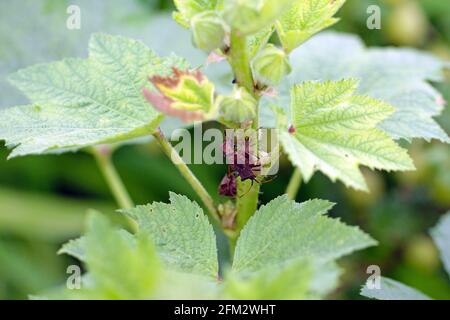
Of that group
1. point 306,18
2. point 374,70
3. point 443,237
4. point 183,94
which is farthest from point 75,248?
point 374,70

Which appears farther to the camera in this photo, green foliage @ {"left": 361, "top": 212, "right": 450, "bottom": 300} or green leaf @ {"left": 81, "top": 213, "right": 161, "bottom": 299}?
green foliage @ {"left": 361, "top": 212, "right": 450, "bottom": 300}

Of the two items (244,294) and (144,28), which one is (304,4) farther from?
(144,28)

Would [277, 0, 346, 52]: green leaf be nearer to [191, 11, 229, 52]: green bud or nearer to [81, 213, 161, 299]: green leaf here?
[191, 11, 229, 52]: green bud

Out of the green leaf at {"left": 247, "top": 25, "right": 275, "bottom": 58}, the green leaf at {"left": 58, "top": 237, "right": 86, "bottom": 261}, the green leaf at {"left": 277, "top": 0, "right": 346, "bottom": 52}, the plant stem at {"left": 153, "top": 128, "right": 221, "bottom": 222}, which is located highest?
the green leaf at {"left": 277, "top": 0, "right": 346, "bottom": 52}

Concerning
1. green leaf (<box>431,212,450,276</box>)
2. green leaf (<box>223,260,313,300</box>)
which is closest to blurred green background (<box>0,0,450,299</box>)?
green leaf (<box>431,212,450,276</box>)

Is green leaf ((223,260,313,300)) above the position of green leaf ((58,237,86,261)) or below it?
below

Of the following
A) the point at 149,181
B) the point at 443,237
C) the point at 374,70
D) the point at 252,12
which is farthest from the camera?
the point at 149,181

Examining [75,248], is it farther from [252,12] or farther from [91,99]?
[252,12]
